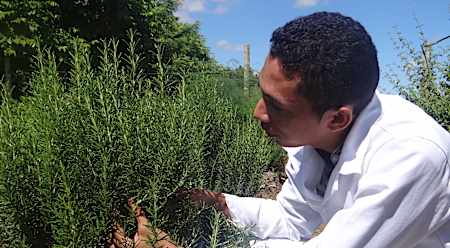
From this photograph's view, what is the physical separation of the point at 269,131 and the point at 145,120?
1.02ft

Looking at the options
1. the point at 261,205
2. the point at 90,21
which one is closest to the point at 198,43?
the point at 90,21

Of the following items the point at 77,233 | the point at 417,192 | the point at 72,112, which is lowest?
the point at 77,233

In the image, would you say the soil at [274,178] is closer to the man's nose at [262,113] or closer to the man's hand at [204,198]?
the man's hand at [204,198]

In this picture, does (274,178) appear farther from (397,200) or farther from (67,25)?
(67,25)

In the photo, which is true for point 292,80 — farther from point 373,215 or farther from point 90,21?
point 90,21

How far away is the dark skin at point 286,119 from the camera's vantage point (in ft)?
3.86

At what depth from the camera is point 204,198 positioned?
1.44m

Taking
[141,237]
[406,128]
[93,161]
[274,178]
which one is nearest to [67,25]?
[274,178]

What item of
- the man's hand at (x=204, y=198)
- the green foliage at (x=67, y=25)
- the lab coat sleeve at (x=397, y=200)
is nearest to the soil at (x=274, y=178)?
the green foliage at (x=67, y=25)

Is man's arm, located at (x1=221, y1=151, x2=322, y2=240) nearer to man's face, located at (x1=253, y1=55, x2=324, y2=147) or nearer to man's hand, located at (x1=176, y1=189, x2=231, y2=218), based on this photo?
man's hand, located at (x1=176, y1=189, x2=231, y2=218)

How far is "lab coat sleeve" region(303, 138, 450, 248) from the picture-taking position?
1.11 m

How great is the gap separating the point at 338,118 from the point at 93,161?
59 cm

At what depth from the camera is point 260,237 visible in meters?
1.85

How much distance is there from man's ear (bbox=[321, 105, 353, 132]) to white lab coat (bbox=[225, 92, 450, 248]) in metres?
0.03
